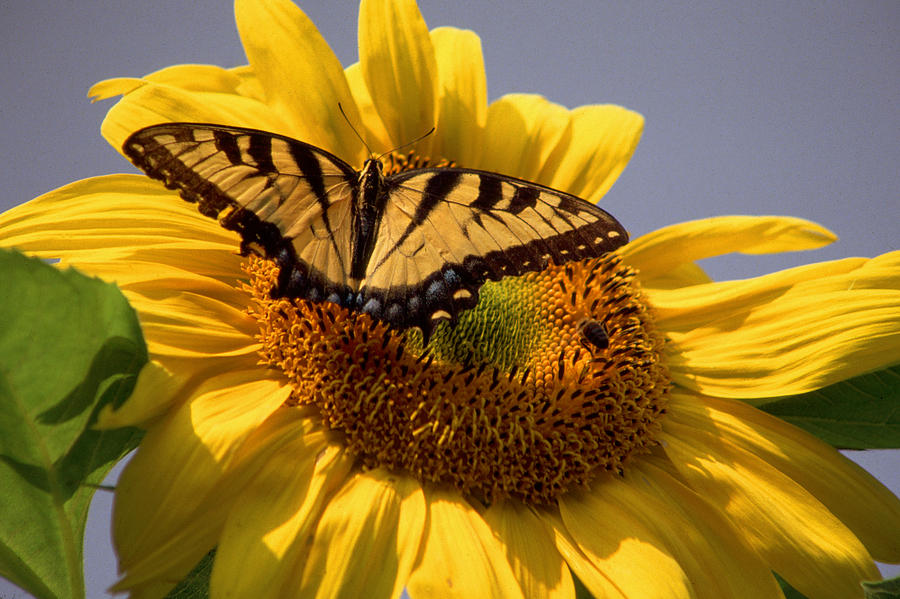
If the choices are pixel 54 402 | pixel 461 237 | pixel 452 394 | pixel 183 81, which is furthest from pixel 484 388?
pixel 183 81

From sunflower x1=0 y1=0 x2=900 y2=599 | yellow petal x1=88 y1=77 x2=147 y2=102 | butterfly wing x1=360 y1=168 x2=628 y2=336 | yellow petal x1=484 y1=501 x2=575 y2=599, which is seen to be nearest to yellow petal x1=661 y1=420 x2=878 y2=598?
sunflower x1=0 y1=0 x2=900 y2=599

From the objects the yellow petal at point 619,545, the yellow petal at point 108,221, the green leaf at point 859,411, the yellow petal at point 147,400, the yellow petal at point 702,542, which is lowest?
the yellow petal at point 702,542

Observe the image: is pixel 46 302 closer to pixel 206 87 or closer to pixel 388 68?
pixel 206 87

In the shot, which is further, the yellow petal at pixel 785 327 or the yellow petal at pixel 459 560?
the yellow petal at pixel 785 327

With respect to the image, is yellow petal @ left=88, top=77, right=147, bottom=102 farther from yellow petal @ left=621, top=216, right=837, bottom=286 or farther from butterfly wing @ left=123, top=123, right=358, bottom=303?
yellow petal @ left=621, top=216, right=837, bottom=286

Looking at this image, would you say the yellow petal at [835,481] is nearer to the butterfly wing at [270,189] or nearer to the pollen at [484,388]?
the pollen at [484,388]

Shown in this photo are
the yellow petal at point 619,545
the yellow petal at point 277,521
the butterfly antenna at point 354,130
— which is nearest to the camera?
the yellow petal at point 277,521

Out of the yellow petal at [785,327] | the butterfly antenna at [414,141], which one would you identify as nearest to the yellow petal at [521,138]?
the butterfly antenna at [414,141]
